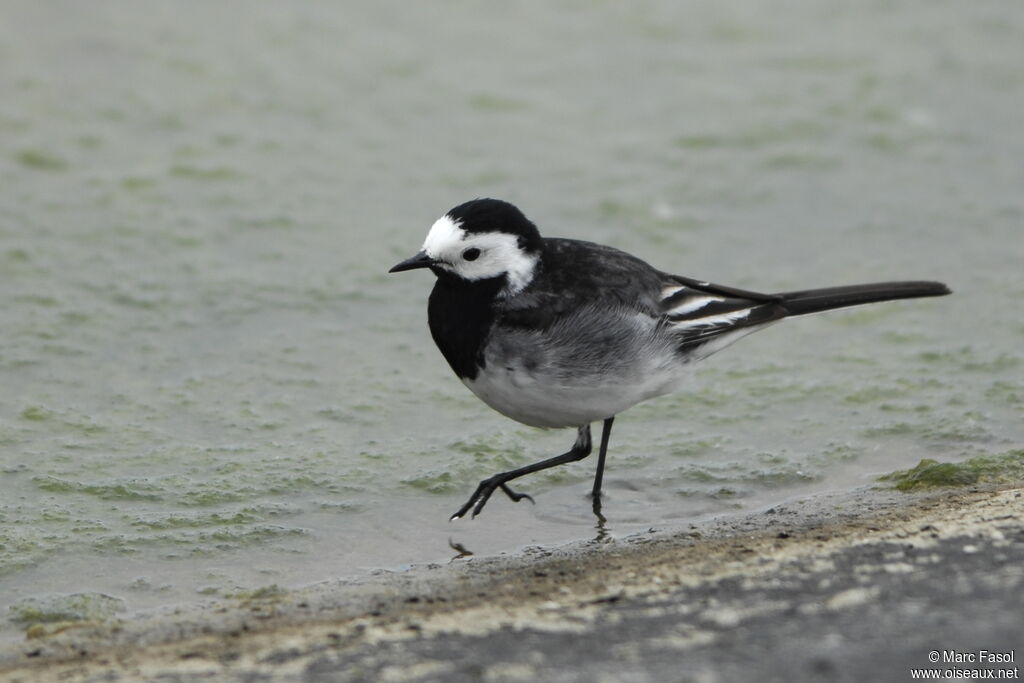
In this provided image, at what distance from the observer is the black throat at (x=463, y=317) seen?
578 cm

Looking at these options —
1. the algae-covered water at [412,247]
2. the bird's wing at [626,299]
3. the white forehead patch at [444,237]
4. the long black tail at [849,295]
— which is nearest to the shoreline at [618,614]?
the algae-covered water at [412,247]

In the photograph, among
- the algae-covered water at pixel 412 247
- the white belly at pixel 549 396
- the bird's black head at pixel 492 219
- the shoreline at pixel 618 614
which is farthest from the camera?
the algae-covered water at pixel 412 247

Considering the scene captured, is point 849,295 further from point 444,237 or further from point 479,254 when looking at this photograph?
point 444,237

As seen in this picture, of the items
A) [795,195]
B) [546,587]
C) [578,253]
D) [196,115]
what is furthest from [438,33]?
[546,587]

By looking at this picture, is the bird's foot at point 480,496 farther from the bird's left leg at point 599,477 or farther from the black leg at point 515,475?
the bird's left leg at point 599,477

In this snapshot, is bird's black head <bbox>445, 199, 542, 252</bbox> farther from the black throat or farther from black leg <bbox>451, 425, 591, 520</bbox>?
black leg <bbox>451, 425, 591, 520</bbox>

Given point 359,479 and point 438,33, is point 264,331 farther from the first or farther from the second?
point 438,33

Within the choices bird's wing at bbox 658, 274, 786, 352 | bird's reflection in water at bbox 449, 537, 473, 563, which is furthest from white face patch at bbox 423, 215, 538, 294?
bird's reflection in water at bbox 449, 537, 473, 563

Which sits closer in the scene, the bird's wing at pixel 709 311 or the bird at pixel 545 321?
the bird at pixel 545 321

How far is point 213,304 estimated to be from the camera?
27.1 ft

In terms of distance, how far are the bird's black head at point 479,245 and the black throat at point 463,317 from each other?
0.11ft

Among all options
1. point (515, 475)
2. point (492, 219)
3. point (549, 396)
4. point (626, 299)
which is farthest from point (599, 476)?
point (492, 219)

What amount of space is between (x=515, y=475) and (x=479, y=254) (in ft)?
3.40

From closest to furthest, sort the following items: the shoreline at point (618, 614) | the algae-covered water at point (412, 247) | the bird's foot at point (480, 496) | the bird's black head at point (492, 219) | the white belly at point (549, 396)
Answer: the shoreline at point (618, 614), the white belly at point (549, 396), the bird's black head at point (492, 219), the bird's foot at point (480, 496), the algae-covered water at point (412, 247)
